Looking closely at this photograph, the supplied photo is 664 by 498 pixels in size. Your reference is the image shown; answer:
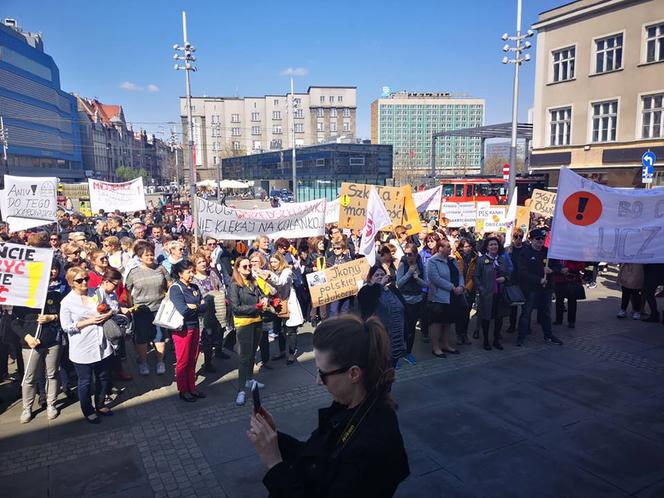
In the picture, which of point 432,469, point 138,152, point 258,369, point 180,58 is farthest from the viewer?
point 138,152

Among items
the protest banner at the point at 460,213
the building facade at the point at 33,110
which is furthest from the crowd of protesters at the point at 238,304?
the building facade at the point at 33,110

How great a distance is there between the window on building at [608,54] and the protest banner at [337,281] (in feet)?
85.6

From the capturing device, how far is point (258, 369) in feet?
25.0

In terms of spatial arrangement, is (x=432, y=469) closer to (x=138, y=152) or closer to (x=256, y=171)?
(x=256, y=171)

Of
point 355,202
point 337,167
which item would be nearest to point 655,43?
point 355,202

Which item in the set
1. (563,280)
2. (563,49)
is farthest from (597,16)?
(563,280)

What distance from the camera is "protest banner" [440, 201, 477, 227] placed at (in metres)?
14.9

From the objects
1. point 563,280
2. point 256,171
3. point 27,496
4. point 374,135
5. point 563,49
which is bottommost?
point 27,496

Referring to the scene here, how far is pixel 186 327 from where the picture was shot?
20.6 ft

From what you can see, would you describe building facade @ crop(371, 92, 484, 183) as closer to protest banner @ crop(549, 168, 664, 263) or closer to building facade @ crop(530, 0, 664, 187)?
building facade @ crop(530, 0, 664, 187)

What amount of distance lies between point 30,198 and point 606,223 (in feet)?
43.4

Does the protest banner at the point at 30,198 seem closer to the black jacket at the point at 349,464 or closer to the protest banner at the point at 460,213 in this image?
the protest banner at the point at 460,213

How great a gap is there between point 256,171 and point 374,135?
97.0m

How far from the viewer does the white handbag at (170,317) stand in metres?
6.19
